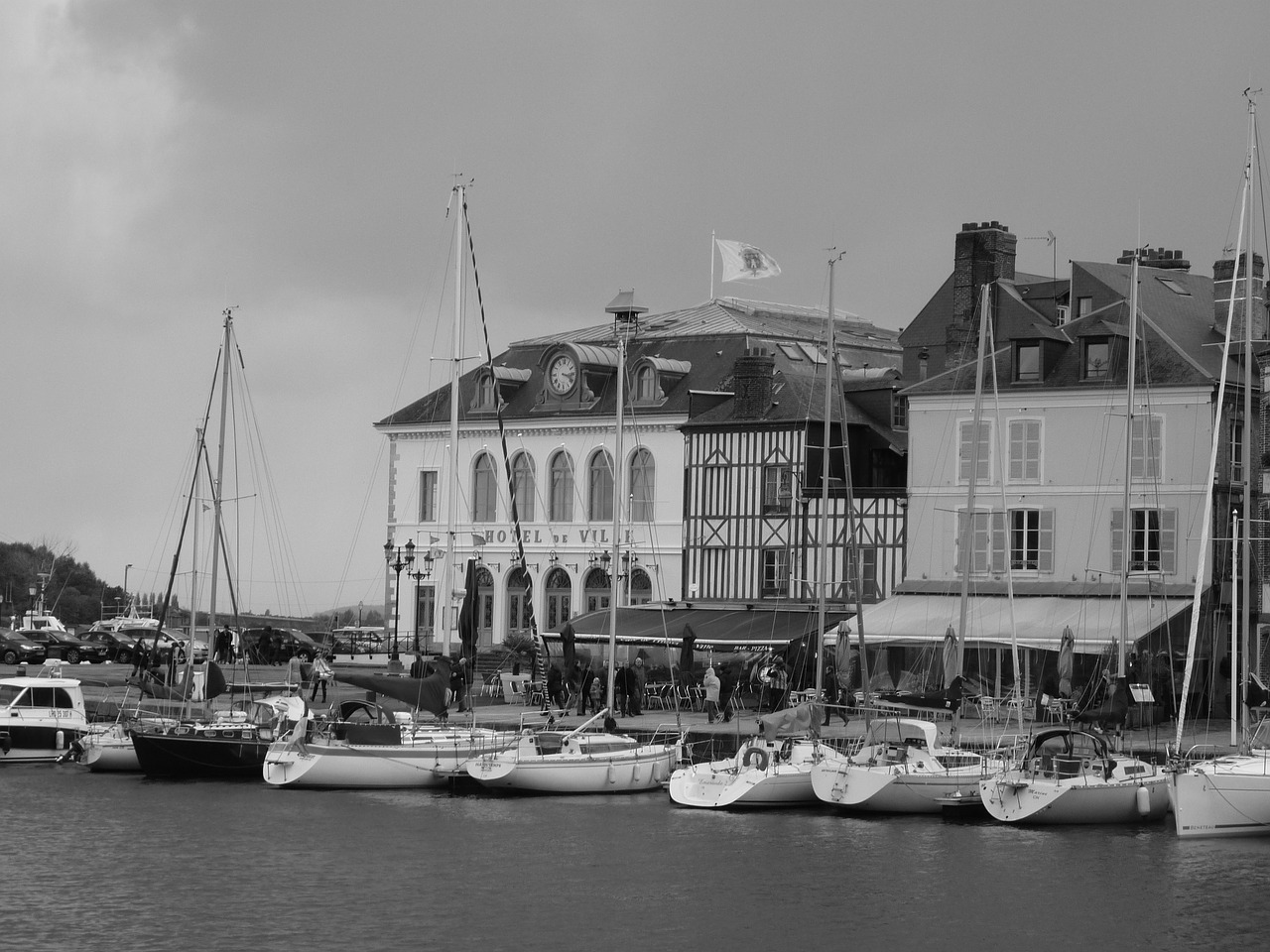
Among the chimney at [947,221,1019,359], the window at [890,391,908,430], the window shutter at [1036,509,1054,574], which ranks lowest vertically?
the window shutter at [1036,509,1054,574]

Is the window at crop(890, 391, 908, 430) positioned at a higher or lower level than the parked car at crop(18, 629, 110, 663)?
higher

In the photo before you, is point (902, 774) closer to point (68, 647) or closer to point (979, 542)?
point (979, 542)

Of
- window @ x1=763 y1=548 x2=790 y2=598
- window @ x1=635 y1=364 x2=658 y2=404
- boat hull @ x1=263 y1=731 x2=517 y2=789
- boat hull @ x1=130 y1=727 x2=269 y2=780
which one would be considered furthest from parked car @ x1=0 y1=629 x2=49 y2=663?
boat hull @ x1=263 y1=731 x2=517 y2=789

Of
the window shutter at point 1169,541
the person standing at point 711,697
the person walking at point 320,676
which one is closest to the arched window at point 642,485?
the person walking at point 320,676

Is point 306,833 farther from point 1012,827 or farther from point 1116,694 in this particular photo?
point 1116,694

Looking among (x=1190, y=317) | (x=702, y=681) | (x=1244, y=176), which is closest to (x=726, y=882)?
(x=1244, y=176)

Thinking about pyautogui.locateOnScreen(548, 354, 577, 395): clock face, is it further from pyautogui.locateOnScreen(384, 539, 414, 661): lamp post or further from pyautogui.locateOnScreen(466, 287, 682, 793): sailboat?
pyautogui.locateOnScreen(466, 287, 682, 793): sailboat

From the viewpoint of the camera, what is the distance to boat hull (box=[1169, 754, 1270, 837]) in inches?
1238

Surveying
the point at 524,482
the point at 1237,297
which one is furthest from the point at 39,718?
the point at 1237,297

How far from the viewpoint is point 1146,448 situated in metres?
48.5

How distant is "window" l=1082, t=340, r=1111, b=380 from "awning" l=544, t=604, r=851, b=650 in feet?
27.8

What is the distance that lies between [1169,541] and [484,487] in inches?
962

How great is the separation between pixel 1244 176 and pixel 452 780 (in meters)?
17.6

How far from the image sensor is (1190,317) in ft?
171
